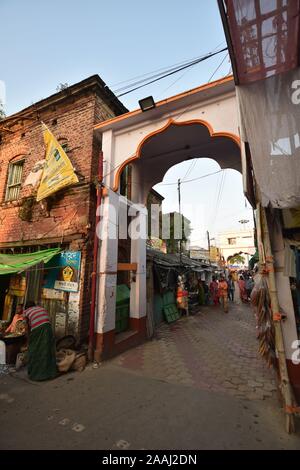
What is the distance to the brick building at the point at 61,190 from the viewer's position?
6.00 metres

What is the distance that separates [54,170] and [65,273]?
10.4ft

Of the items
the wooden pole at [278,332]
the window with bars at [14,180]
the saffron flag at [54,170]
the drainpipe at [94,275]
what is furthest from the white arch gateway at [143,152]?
the window with bars at [14,180]

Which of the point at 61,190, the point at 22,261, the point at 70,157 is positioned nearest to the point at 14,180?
the point at 70,157

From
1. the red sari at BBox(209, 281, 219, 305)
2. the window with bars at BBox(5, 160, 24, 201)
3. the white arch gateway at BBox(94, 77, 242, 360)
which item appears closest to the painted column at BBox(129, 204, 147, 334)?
the white arch gateway at BBox(94, 77, 242, 360)

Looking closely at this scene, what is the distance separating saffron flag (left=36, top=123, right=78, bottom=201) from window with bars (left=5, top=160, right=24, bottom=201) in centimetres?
244

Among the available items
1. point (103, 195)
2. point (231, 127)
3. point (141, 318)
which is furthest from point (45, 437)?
point (231, 127)

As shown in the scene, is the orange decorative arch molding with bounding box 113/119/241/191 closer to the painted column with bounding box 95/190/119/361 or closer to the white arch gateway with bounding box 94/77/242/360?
the white arch gateway with bounding box 94/77/242/360

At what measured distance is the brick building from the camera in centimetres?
600

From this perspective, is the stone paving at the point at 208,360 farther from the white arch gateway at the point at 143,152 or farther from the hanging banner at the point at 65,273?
the hanging banner at the point at 65,273

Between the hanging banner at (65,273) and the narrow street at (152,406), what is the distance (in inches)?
83.5

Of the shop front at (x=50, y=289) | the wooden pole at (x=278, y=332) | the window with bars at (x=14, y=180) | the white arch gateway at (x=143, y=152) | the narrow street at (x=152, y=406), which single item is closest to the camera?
the narrow street at (x=152, y=406)

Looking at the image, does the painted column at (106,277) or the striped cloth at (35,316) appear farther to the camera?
the painted column at (106,277)

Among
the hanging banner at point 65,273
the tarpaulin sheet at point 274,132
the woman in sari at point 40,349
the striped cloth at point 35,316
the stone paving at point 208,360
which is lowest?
the stone paving at point 208,360

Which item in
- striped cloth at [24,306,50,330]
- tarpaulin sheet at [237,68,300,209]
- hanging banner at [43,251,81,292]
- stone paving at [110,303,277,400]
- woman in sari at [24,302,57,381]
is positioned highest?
tarpaulin sheet at [237,68,300,209]
